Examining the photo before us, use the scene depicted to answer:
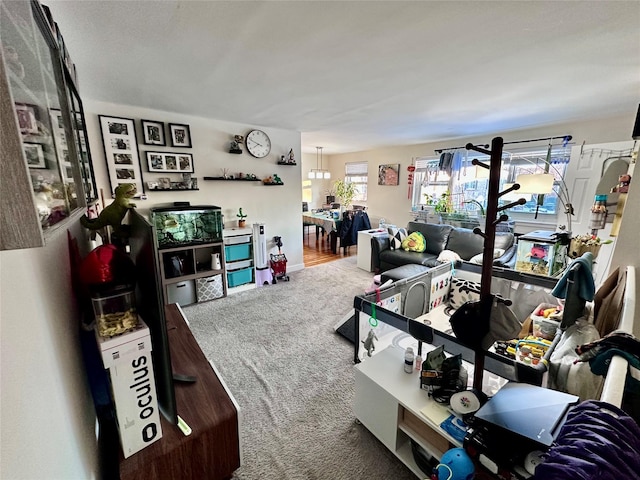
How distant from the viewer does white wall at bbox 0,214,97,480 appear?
440 mm

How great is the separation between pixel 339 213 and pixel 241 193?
2.71 meters

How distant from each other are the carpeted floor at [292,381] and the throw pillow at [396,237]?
1.00 metres

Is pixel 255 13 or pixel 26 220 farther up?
pixel 255 13

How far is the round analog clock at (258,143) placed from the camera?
366 cm

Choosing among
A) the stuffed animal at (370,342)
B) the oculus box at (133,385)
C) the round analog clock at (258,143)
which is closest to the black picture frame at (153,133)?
the round analog clock at (258,143)

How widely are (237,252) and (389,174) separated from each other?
418 cm

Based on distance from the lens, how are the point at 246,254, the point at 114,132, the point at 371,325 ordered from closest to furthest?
the point at 371,325 → the point at 114,132 → the point at 246,254

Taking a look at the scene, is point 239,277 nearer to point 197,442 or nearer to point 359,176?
point 197,442

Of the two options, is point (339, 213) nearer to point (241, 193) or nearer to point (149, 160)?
point (241, 193)

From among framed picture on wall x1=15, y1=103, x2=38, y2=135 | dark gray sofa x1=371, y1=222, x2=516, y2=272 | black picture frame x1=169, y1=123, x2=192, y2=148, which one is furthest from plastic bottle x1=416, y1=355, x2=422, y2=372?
black picture frame x1=169, y1=123, x2=192, y2=148

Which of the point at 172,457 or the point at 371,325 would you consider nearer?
the point at 172,457

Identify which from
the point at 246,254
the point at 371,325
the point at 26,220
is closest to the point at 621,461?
the point at 26,220

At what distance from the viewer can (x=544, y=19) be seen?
1351mm

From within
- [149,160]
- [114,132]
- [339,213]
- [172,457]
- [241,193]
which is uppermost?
[114,132]
